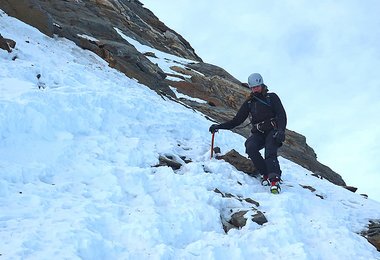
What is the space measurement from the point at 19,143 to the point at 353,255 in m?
6.75

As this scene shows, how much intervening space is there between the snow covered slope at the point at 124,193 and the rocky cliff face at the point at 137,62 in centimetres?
714

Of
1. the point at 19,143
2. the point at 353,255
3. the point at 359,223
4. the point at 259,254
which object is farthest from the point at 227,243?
the point at 19,143

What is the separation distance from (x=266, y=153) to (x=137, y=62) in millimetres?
14132

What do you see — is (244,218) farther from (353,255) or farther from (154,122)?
(154,122)

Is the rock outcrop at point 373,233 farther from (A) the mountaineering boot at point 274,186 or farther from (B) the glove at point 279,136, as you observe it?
(B) the glove at point 279,136

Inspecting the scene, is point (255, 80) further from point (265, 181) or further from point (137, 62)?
point (137, 62)

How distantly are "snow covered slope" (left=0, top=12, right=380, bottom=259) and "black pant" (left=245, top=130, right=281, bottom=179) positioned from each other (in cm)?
42

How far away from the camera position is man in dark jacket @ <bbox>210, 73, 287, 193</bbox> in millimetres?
10656

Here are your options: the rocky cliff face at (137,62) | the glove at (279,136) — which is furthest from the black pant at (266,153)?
the rocky cliff face at (137,62)

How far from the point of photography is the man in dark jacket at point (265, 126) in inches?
420

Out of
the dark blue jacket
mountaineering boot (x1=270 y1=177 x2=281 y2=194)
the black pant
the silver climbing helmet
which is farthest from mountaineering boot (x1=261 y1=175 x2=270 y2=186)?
the silver climbing helmet

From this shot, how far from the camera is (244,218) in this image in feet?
27.5

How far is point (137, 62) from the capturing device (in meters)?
23.5

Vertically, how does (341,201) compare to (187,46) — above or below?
→ below
